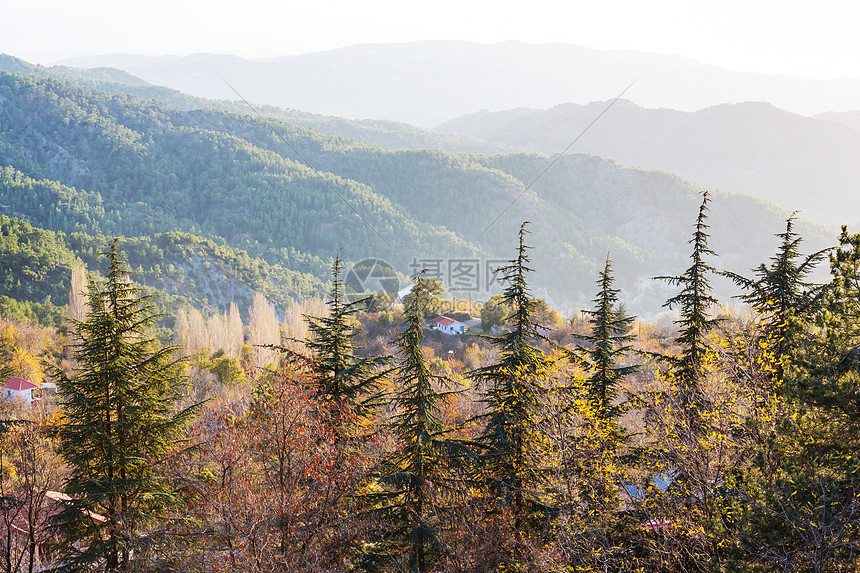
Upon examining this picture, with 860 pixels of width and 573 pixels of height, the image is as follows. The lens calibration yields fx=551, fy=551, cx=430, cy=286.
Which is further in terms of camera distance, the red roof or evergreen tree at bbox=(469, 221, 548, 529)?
the red roof

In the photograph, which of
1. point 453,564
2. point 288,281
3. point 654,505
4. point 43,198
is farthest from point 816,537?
point 43,198

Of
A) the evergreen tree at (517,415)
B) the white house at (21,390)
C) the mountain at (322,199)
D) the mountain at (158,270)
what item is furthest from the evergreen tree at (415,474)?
the mountain at (322,199)

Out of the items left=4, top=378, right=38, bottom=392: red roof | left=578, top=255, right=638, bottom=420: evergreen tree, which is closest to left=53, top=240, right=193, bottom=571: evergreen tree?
left=578, top=255, right=638, bottom=420: evergreen tree

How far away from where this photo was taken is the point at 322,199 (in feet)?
493

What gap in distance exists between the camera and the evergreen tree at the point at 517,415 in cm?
1173

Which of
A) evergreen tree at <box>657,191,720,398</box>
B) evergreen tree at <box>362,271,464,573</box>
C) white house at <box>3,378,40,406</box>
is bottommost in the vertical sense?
white house at <box>3,378,40,406</box>

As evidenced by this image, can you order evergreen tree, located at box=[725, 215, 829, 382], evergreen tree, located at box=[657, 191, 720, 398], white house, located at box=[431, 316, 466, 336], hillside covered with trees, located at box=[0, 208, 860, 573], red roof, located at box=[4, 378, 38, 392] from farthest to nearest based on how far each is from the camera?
white house, located at box=[431, 316, 466, 336]
red roof, located at box=[4, 378, 38, 392]
evergreen tree, located at box=[657, 191, 720, 398]
evergreen tree, located at box=[725, 215, 829, 382]
hillside covered with trees, located at box=[0, 208, 860, 573]

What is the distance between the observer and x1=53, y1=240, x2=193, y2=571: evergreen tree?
38.2 ft

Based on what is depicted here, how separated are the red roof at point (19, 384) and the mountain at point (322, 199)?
7337cm

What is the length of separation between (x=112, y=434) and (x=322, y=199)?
142 m

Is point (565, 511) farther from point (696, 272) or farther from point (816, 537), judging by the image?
point (696, 272)

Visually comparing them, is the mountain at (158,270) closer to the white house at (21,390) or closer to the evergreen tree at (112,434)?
the white house at (21,390)

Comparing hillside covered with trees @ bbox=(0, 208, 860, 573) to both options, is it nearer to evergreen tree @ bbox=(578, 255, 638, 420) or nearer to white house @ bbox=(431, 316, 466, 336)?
evergreen tree @ bbox=(578, 255, 638, 420)

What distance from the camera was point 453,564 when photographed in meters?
10.5
